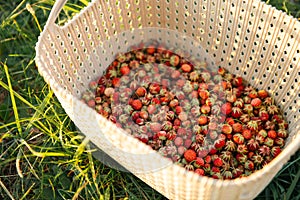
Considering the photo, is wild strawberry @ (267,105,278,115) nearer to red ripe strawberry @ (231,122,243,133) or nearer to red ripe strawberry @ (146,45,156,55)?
red ripe strawberry @ (231,122,243,133)

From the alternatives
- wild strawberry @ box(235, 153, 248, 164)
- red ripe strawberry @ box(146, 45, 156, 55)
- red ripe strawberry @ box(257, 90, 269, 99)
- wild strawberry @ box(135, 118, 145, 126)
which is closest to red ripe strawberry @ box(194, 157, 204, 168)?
wild strawberry @ box(235, 153, 248, 164)

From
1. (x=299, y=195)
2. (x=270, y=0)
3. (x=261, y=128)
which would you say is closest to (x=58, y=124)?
(x=261, y=128)

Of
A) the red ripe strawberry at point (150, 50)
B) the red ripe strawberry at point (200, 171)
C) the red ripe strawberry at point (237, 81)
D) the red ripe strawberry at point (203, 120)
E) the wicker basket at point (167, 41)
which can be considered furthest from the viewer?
the red ripe strawberry at point (150, 50)

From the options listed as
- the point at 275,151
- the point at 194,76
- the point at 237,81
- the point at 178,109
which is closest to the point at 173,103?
the point at 178,109

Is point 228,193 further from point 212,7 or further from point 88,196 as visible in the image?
point 212,7

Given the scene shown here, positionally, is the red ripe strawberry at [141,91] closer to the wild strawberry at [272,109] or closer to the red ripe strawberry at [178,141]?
the red ripe strawberry at [178,141]

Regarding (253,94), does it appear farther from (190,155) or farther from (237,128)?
(190,155)

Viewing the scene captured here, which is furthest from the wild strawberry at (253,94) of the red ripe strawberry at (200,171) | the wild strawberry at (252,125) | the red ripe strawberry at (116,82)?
the red ripe strawberry at (116,82)
